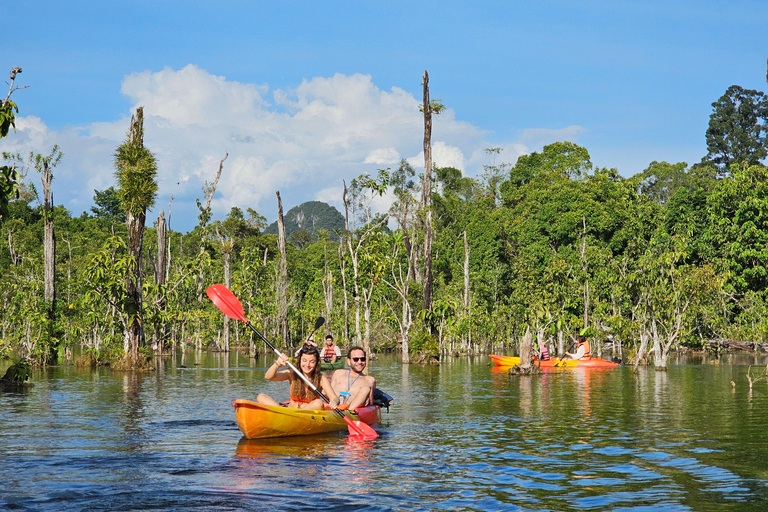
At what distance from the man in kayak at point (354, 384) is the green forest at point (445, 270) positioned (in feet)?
20.9

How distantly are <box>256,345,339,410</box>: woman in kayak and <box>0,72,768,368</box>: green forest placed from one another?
17.2 ft

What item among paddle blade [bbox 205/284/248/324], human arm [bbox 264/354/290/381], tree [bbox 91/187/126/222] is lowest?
human arm [bbox 264/354/290/381]

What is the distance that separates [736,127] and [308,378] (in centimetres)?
7981

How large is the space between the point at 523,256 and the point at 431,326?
1773cm

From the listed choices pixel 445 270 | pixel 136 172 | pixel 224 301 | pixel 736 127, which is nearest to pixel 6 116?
pixel 224 301

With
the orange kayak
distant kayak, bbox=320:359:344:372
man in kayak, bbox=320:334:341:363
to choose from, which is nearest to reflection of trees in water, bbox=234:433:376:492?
the orange kayak

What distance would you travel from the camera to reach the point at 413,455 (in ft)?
37.0

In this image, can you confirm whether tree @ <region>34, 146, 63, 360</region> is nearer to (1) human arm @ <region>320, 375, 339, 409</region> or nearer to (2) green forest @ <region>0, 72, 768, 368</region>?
(2) green forest @ <region>0, 72, 768, 368</region>

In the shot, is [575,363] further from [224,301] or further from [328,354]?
[224,301]

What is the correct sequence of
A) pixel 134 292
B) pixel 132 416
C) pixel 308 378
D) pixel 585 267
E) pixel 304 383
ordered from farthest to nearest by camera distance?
pixel 585 267 → pixel 134 292 → pixel 132 416 → pixel 304 383 → pixel 308 378

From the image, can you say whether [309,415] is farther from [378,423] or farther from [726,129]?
[726,129]

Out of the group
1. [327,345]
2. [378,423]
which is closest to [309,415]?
[378,423]

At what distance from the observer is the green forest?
94.4ft

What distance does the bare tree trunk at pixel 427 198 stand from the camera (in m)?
37.8
